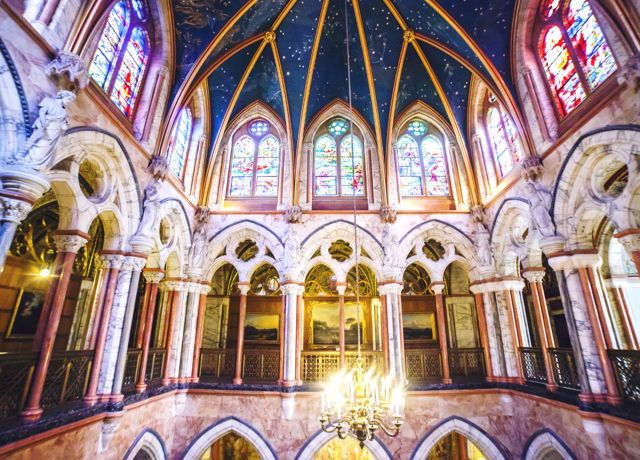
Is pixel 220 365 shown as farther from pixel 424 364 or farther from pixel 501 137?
pixel 501 137

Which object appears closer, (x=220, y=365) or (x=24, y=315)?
(x=24, y=315)

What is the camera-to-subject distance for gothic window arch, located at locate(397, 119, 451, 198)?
13070 mm

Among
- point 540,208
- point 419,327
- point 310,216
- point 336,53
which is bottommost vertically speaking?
point 419,327

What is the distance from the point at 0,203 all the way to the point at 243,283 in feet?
24.4

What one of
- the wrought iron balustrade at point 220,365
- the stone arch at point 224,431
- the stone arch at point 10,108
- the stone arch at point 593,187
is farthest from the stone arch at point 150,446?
the stone arch at point 593,187

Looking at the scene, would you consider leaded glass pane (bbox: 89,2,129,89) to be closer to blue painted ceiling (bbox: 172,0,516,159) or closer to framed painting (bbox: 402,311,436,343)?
blue painted ceiling (bbox: 172,0,516,159)

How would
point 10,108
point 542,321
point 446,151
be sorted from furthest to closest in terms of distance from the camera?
point 446,151, point 542,321, point 10,108

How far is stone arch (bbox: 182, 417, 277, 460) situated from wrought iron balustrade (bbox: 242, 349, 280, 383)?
1420 mm

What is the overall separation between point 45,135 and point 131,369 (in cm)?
656

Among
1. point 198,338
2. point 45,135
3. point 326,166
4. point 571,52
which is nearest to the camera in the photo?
point 45,135

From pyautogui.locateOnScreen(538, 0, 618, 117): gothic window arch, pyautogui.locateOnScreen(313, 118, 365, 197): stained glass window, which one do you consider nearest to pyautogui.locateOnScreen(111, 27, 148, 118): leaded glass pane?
pyautogui.locateOnScreen(313, 118, 365, 197): stained glass window

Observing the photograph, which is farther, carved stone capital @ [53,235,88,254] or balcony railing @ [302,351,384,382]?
balcony railing @ [302,351,384,382]

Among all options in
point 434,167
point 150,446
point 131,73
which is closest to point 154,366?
point 150,446

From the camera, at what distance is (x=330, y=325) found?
52.0 feet
